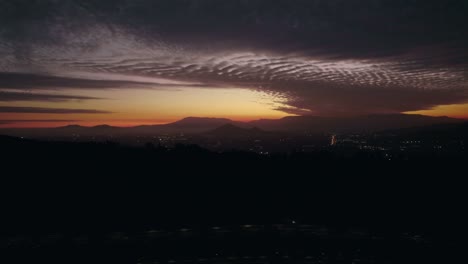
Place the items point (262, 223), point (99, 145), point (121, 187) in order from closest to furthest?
point (262, 223)
point (121, 187)
point (99, 145)

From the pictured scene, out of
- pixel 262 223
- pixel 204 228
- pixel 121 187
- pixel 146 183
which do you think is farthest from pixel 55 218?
pixel 262 223

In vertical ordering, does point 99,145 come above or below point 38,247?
above

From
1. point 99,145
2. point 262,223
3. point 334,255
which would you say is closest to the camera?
point 334,255

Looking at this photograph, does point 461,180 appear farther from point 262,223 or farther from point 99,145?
point 99,145

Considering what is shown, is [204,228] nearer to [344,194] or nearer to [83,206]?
[83,206]

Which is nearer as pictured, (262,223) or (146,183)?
(262,223)

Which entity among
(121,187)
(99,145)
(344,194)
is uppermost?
(99,145)

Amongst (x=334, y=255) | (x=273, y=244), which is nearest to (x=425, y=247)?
(x=334, y=255)
